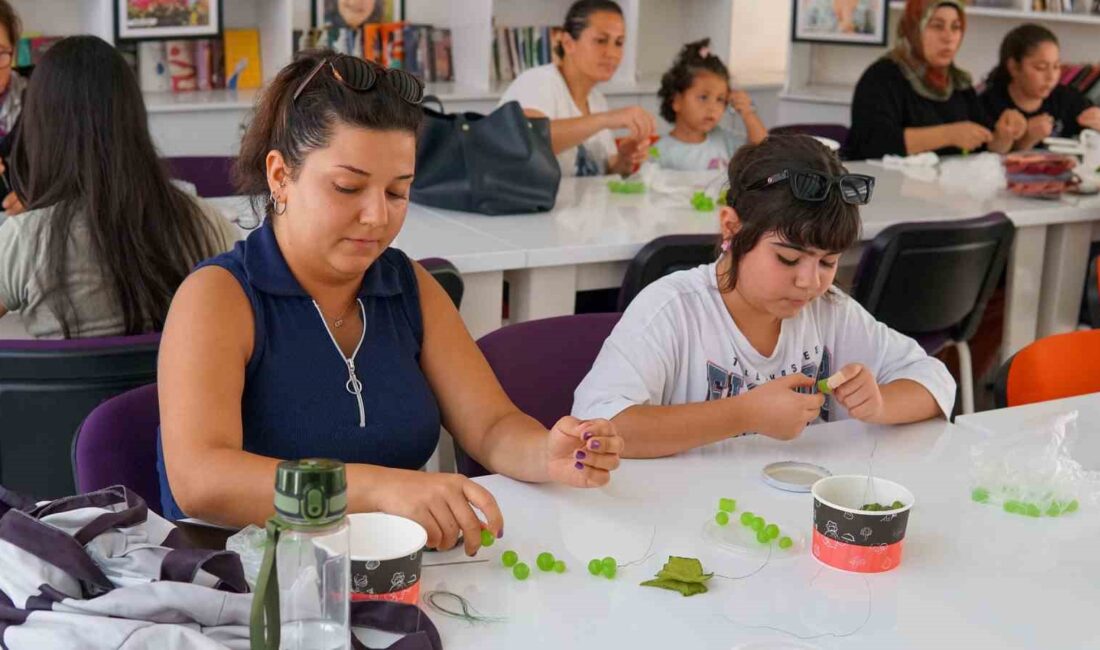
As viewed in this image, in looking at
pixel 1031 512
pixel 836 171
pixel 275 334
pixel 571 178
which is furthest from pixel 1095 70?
pixel 275 334

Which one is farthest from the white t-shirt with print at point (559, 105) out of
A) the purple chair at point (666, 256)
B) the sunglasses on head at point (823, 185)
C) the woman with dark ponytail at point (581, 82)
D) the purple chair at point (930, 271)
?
the sunglasses on head at point (823, 185)

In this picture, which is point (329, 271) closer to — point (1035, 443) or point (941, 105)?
point (1035, 443)

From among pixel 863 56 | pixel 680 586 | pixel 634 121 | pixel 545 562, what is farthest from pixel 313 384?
pixel 863 56

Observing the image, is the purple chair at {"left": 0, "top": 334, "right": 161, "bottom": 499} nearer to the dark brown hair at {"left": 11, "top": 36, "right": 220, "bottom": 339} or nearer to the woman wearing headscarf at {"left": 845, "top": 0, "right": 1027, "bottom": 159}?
the dark brown hair at {"left": 11, "top": 36, "right": 220, "bottom": 339}

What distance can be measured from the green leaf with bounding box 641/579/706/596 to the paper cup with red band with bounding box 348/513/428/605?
25 centimetres

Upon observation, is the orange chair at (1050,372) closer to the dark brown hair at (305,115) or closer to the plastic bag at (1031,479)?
the plastic bag at (1031,479)

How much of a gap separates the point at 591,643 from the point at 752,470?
56 cm

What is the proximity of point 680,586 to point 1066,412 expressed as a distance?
91cm

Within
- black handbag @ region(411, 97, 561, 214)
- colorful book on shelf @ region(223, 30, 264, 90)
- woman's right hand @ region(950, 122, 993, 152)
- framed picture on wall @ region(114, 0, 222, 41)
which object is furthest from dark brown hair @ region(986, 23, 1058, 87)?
framed picture on wall @ region(114, 0, 222, 41)

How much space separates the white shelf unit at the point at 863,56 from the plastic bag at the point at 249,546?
5038mm

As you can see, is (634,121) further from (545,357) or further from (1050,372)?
(545,357)

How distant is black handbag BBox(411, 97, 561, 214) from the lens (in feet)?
11.0

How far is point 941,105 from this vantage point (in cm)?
480

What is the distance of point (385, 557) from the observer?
50.4 inches
